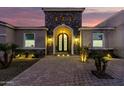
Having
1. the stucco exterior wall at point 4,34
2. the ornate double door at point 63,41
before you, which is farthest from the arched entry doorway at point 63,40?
the stucco exterior wall at point 4,34

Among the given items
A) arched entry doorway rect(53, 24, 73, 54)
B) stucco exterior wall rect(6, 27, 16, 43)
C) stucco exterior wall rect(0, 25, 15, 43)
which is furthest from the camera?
arched entry doorway rect(53, 24, 73, 54)

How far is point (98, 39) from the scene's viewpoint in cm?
2325

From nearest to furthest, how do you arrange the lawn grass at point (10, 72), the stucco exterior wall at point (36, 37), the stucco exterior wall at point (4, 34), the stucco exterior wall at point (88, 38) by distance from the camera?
the lawn grass at point (10, 72)
the stucco exterior wall at point (4, 34)
the stucco exterior wall at point (36, 37)
the stucco exterior wall at point (88, 38)

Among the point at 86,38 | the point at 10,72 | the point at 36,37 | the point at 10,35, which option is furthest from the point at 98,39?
the point at 10,72

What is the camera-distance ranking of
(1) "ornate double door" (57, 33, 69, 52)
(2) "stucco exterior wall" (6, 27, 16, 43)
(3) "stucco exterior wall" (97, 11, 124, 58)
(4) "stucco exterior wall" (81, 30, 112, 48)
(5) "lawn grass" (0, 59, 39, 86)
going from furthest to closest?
(1) "ornate double door" (57, 33, 69, 52), (4) "stucco exterior wall" (81, 30, 112, 48), (2) "stucco exterior wall" (6, 27, 16, 43), (3) "stucco exterior wall" (97, 11, 124, 58), (5) "lawn grass" (0, 59, 39, 86)

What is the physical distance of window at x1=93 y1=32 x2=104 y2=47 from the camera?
23.2 metres

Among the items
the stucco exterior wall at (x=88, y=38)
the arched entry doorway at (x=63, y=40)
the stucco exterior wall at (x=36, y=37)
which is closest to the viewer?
the stucco exterior wall at (x=36, y=37)

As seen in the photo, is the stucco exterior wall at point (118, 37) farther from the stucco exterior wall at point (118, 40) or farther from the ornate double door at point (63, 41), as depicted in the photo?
the ornate double door at point (63, 41)

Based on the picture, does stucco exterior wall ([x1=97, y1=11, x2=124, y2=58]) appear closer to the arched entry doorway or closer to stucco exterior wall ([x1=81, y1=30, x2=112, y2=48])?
stucco exterior wall ([x1=81, y1=30, x2=112, y2=48])

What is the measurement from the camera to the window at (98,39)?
913 inches

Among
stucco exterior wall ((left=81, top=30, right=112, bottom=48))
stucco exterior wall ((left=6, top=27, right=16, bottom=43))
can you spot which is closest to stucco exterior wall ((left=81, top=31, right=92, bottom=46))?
stucco exterior wall ((left=81, top=30, right=112, bottom=48))

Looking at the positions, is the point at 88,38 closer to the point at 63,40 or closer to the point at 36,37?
the point at 63,40
